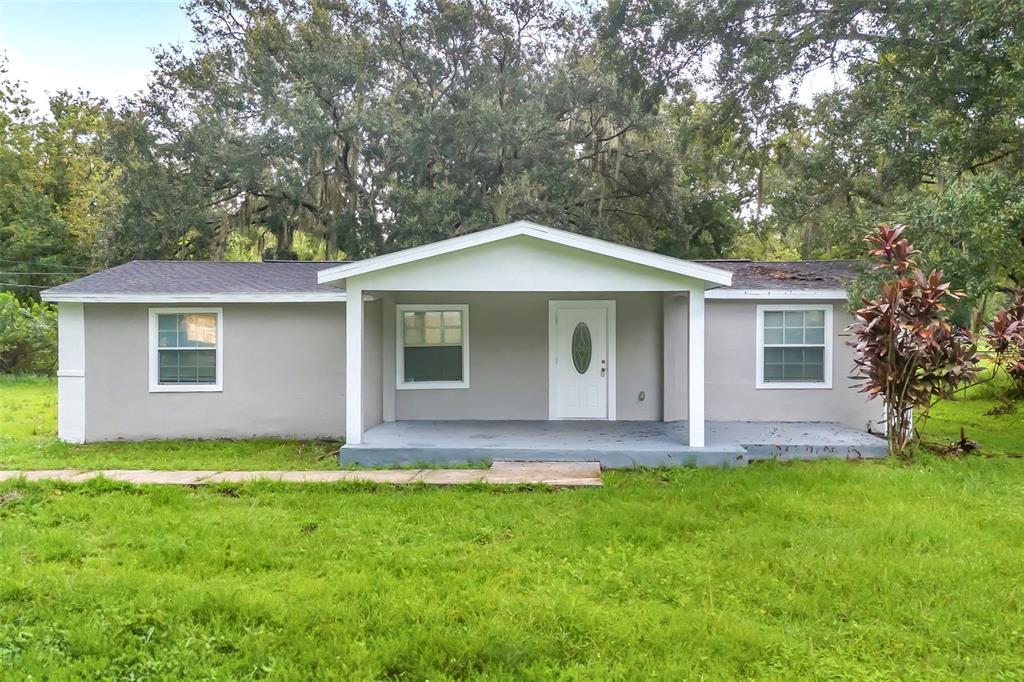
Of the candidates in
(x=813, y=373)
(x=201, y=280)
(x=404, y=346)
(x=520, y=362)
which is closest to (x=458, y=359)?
(x=404, y=346)

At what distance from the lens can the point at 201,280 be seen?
9.79 metres

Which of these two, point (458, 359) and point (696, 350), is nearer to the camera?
point (696, 350)

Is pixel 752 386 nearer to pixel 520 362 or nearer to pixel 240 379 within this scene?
pixel 520 362

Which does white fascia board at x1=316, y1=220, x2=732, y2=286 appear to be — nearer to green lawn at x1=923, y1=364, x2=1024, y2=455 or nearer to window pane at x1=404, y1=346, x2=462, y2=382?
window pane at x1=404, y1=346, x2=462, y2=382

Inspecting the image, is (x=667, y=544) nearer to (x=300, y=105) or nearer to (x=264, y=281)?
(x=264, y=281)

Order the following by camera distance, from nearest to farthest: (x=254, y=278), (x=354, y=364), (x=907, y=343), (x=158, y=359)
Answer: (x=907, y=343)
(x=354, y=364)
(x=158, y=359)
(x=254, y=278)

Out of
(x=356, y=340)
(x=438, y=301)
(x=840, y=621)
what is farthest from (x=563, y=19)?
(x=840, y=621)

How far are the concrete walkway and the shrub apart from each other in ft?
44.4

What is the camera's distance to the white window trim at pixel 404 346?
9828mm

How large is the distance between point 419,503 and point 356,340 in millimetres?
2699

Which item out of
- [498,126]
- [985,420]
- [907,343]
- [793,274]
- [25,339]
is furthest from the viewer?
[25,339]

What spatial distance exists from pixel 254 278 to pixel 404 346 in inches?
106

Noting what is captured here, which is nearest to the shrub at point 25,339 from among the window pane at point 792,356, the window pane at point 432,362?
the window pane at point 432,362

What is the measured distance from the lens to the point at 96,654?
3.39m
